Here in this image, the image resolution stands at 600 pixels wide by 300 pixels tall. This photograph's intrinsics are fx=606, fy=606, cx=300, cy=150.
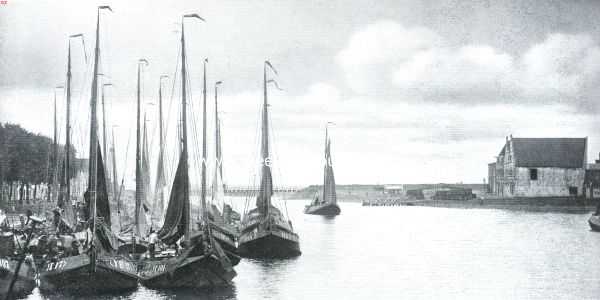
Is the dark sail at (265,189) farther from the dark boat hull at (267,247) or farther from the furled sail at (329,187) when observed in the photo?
the furled sail at (329,187)

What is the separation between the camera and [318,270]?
22109 mm

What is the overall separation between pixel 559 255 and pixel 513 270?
4739mm

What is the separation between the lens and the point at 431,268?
2303 centimetres

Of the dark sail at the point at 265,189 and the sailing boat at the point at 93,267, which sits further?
the dark sail at the point at 265,189

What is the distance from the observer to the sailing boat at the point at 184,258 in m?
16.5

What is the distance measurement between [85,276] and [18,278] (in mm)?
1716

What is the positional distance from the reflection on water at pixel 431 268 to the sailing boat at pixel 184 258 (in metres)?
0.37

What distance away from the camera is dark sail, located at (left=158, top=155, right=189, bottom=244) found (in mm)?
17188

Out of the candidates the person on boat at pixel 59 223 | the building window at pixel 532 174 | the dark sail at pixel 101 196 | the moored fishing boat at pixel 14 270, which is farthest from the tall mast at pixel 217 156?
the building window at pixel 532 174

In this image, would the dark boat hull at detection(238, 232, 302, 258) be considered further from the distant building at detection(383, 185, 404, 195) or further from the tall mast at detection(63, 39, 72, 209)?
the distant building at detection(383, 185, 404, 195)

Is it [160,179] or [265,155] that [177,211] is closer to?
[265,155]

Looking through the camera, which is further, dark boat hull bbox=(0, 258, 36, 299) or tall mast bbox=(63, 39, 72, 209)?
tall mast bbox=(63, 39, 72, 209)

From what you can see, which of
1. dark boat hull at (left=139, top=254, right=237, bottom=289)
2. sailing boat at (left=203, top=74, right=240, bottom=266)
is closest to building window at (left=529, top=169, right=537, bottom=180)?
sailing boat at (left=203, top=74, right=240, bottom=266)

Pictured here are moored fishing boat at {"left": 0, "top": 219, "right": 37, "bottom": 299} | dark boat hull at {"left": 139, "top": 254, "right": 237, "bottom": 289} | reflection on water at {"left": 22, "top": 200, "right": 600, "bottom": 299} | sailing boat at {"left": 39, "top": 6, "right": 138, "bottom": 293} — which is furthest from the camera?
reflection on water at {"left": 22, "top": 200, "right": 600, "bottom": 299}
